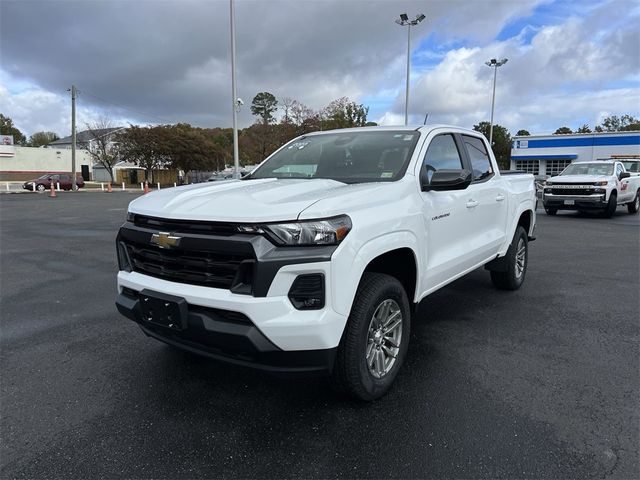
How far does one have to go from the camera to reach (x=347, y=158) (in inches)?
159

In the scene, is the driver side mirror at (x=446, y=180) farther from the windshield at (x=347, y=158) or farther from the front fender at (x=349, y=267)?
the front fender at (x=349, y=267)

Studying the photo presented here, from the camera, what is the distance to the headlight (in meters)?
2.57

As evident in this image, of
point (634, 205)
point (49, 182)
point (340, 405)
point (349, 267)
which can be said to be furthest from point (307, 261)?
point (49, 182)

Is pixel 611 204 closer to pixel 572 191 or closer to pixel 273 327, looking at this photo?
pixel 572 191

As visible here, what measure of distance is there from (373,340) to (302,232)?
0.98m

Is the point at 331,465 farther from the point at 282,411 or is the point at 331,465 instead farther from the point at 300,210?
the point at 300,210

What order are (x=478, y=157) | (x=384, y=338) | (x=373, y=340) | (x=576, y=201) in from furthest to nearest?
(x=576, y=201) → (x=478, y=157) → (x=384, y=338) → (x=373, y=340)

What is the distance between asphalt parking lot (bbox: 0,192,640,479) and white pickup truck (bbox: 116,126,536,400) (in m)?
0.43

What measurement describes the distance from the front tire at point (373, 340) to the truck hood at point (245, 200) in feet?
1.96

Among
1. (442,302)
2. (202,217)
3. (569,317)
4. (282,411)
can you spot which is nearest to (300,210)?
(202,217)

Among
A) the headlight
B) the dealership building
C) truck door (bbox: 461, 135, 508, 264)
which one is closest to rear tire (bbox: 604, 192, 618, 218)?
truck door (bbox: 461, 135, 508, 264)

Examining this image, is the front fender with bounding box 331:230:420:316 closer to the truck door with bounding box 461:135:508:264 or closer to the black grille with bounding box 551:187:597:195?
the truck door with bounding box 461:135:508:264

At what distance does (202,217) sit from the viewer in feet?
8.94

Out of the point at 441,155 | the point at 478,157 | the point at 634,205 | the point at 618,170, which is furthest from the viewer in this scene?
the point at 634,205
